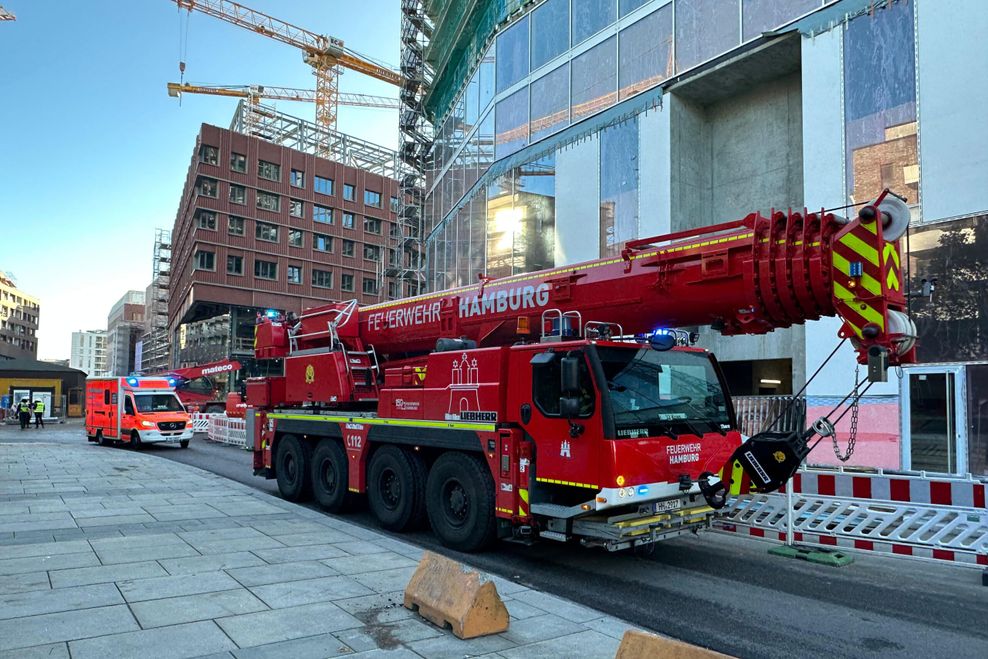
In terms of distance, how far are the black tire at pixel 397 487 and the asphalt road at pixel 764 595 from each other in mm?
317

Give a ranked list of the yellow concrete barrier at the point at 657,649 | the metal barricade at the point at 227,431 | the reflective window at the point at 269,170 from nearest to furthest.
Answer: the yellow concrete barrier at the point at 657,649
the metal barricade at the point at 227,431
the reflective window at the point at 269,170

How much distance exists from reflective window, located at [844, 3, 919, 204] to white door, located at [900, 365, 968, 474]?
321cm

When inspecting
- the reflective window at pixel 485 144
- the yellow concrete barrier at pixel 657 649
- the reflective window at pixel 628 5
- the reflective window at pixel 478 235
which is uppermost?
the reflective window at pixel 628 5

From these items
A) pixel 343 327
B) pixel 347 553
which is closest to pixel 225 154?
pixel 343 327

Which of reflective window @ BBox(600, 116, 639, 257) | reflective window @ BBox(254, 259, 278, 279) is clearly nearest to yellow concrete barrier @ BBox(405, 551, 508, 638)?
reflective window @ BBox(600, 116, 639, 257)

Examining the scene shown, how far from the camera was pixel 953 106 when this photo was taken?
1177cm

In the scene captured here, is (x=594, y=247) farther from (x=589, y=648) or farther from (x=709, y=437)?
(x=589, y=648)

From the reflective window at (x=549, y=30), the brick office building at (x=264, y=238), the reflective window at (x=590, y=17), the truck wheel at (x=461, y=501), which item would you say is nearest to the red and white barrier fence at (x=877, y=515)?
the truck wheel at (x=461, y=501)

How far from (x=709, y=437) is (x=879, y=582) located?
7.40 feet

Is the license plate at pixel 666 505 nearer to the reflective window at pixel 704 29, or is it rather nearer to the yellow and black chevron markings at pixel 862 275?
the yellow and black chevron markings at pixel 862 275

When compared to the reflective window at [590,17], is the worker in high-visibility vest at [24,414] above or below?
below

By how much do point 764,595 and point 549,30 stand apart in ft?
58.3

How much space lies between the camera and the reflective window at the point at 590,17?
18000 millimetres

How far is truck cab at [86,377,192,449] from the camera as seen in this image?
2286 centimetres
